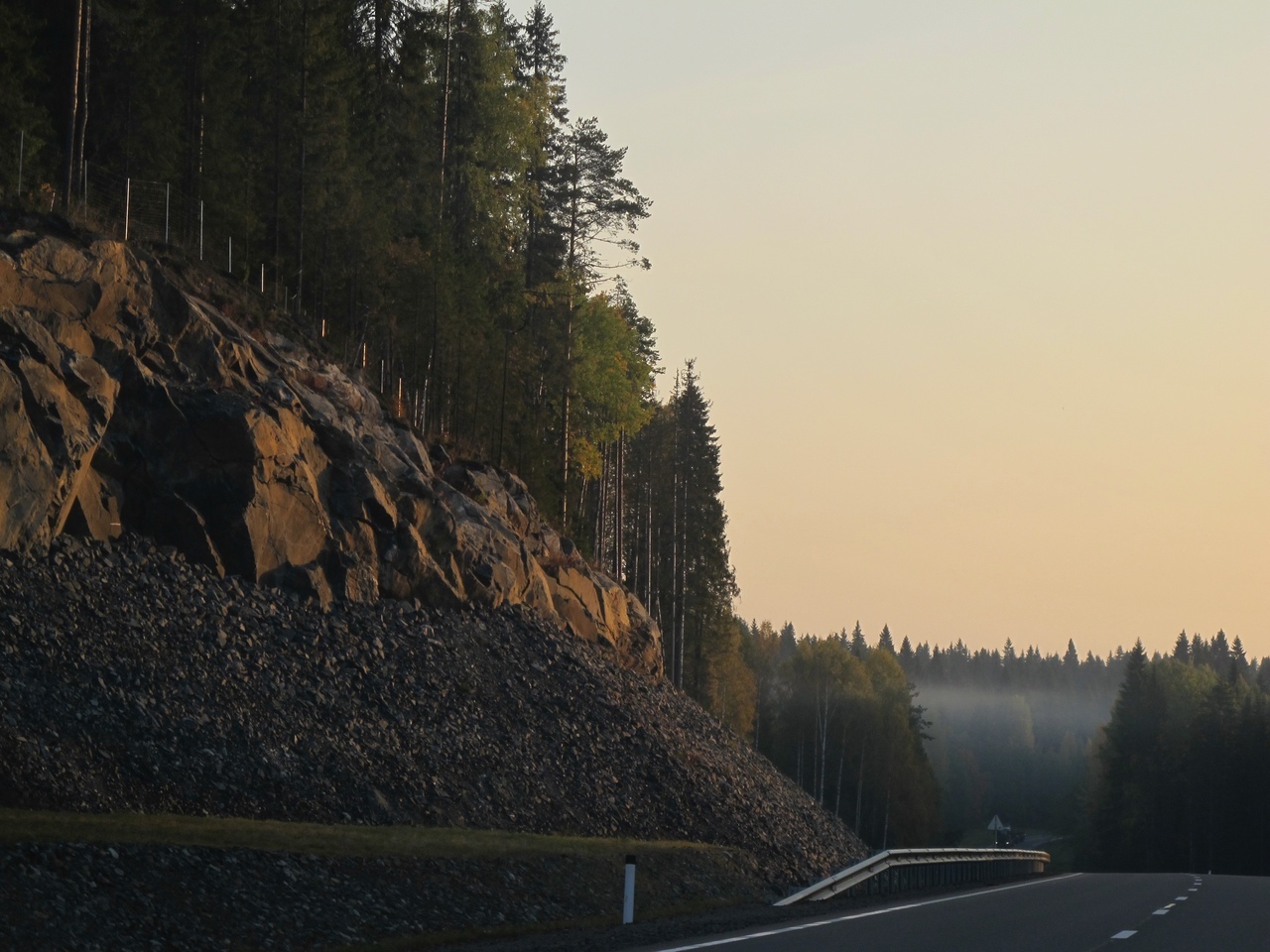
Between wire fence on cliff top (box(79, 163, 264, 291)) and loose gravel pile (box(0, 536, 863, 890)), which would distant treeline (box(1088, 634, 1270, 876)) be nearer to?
loose gravel pile (box(0, 536, 863, 890))

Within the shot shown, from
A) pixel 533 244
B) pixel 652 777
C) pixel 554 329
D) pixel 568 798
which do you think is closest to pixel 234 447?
pixel 568 798

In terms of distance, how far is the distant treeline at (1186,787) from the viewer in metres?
101

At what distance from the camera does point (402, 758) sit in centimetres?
2458

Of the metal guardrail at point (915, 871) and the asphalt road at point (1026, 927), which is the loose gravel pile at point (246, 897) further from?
the metal guardrail at point (915, 871)

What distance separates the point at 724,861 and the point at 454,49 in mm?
38156

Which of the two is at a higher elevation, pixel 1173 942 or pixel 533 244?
pixel 533 244

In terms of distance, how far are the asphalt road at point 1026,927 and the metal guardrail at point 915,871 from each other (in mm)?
1935

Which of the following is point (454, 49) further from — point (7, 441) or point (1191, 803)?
point (1191, 803)

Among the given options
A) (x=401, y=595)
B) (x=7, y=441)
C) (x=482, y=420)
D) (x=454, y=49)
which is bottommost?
(x=401, y=595)

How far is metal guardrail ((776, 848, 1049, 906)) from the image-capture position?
26.1m

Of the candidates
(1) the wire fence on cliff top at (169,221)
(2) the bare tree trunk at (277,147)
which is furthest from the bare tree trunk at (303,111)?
(1) the wire fence on cliff top at (169,221)

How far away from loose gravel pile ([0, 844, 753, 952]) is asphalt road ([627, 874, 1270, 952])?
10.4 ft

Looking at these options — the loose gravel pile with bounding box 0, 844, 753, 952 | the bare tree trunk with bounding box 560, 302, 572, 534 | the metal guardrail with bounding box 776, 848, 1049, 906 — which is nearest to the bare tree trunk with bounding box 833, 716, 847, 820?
the bare tree trunk with bounding box 560, 302, 572, 534

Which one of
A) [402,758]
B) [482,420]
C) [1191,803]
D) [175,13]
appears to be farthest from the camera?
[1191,803]
